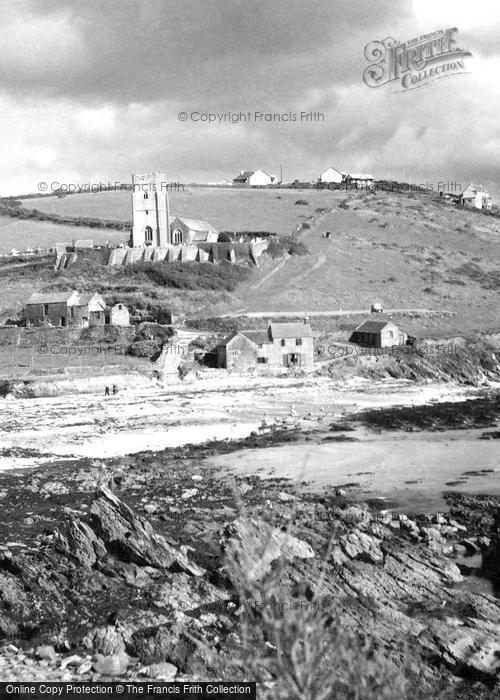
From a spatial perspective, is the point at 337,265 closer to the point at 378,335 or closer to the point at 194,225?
the point at 194,225

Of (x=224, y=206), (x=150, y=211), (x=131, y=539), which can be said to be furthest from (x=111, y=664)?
(x=224, y=206)

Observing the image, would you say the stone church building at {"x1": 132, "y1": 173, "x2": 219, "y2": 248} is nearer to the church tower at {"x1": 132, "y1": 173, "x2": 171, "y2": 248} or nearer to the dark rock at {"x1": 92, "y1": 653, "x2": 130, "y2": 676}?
the church tower at {"x1": 132, "y1": 173, "x2": 171, "y2": 248}

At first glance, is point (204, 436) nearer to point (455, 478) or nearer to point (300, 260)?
point (455, 478)

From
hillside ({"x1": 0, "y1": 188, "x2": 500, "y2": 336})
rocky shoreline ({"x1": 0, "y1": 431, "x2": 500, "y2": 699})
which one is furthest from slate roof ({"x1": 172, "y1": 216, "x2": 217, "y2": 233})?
rocky shoreline ({"x1": 0, "y1": 431, "x2": 500, "y2": 699})

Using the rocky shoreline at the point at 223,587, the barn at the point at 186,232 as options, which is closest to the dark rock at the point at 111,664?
the rocky shoreline at the point at 223,587

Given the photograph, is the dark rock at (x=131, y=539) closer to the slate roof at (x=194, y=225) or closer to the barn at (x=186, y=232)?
the barn at (x=186, y=232)

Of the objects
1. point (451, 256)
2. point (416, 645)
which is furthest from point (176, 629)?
point (451, 256)
